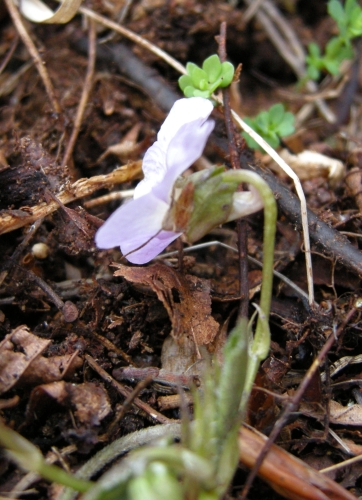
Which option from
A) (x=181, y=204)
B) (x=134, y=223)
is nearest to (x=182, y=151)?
(x=181, y=204)

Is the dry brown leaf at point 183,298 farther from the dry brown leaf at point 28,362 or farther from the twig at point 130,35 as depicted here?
the twig at point 130,35

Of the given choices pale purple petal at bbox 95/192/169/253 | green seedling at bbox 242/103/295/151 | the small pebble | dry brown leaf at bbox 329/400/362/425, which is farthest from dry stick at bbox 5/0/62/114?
dry brown leaf at bbox 329/400/362/425

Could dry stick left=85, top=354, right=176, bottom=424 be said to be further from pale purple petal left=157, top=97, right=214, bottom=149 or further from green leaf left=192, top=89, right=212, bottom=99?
green leaf left=192, top=89, right=212, bottom=99

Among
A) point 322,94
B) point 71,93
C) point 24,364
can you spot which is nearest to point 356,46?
point 322,94

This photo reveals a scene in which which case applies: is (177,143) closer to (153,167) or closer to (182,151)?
(182,151)

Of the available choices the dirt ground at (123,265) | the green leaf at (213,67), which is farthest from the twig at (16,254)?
the green leaf at (213,67)
